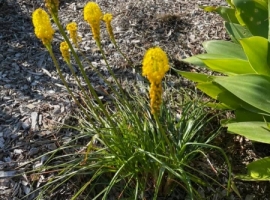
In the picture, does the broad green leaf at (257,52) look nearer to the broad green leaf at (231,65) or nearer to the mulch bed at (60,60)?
the broad green leaf at (231,65)

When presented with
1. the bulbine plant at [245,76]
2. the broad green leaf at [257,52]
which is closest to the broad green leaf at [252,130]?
the bulbine plant at [245,76]

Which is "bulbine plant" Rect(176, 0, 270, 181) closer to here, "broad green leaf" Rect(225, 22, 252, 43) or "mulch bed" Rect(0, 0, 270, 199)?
"broad green leaf" Rect(225, 22, 252, 43)

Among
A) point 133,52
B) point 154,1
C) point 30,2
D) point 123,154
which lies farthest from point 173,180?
point 30,2

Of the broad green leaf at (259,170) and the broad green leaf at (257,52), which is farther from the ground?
the broad green leaf at (257,52)

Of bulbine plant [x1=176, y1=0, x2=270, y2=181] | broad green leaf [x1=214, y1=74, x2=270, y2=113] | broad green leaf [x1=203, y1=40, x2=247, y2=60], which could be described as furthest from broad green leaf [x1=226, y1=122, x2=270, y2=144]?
broad green leaf [x1=203, y1=40, x2=247, y2=60]

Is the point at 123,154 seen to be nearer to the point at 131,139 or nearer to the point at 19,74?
the point at 131,139

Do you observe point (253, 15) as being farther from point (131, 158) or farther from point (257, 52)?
point (131, 158)
